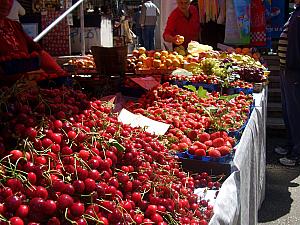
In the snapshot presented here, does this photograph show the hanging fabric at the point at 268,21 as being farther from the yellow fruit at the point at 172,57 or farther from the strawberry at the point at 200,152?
the strawberry at the point at 200,152

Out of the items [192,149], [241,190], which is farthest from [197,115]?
[241,190]

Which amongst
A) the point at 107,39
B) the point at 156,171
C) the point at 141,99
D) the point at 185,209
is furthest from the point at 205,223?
the point at 107,39

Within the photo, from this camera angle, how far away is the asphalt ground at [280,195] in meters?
3.72

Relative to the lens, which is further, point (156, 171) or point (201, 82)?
point (201, 82)

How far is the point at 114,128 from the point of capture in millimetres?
1806

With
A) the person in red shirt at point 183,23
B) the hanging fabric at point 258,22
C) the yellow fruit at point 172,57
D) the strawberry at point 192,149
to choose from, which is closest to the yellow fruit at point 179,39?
the person in red shirt at point 183,23

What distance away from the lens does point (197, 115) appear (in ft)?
10.2

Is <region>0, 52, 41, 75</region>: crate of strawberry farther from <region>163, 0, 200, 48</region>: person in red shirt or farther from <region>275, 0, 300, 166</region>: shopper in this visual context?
<region>163, 0, 200, 48</region>: person in red shirt

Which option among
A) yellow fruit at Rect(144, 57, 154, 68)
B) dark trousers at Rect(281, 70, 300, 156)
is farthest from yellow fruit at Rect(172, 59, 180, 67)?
dark trousers at Rect(281, 70, 300, 156)

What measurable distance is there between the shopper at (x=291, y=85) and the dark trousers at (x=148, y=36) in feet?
22.1

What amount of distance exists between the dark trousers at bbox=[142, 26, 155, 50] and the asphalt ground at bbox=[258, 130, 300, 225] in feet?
21.7

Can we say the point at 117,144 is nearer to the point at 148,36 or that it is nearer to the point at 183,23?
the point at 183,23

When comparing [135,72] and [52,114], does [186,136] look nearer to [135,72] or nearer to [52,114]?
[52,114]

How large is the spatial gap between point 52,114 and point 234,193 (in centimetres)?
83
